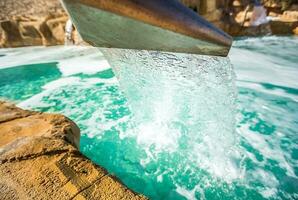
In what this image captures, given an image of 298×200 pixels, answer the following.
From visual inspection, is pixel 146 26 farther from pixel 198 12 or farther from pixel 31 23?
pixel 198 12

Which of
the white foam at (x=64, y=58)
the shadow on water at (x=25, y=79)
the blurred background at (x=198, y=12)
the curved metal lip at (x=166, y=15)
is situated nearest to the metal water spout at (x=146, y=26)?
the curved metal lip at (x=166, y=15)

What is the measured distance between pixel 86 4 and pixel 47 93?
4999 millimetres

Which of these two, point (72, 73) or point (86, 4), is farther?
point (72, 73)

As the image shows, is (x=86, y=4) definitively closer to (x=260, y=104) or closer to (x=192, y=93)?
(x=192, y=93)

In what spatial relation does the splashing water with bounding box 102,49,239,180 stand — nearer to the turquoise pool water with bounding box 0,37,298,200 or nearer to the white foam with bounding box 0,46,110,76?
the turquoise pool water with bounding box 0,37,298,200

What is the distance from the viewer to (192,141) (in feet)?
10.3

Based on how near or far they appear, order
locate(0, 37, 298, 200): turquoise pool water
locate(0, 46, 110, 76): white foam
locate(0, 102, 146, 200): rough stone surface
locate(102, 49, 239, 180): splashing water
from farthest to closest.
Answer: locate(0, 46, 110, 76): white foam < locate(0, 37, 298, 200): turquoise pool water < locate(102, 49, 239, 180): splashing water < locate(0, 102, 146, 200): rough stone surface

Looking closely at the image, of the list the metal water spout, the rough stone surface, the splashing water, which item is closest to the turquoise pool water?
the splashing water

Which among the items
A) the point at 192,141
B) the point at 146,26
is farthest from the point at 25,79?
the point at 146,26

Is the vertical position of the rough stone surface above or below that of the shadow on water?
above

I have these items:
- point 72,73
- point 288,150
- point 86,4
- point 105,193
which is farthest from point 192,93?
point 72,73

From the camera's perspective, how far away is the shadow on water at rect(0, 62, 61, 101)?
5.61m

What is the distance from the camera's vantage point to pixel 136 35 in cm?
112

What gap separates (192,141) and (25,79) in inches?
217
